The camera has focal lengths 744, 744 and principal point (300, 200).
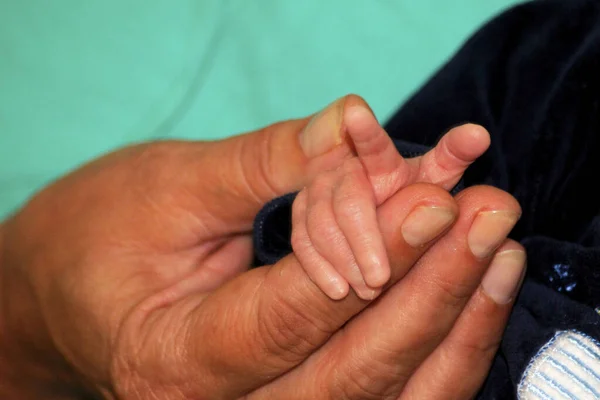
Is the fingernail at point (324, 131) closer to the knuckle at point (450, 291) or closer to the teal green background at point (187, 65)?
the knuckle at point (450, 291)

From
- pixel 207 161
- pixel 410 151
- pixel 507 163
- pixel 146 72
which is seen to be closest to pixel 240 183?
pixel 207 161

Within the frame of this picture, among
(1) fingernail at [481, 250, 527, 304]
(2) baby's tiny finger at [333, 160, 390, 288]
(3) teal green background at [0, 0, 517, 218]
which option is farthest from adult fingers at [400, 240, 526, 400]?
(3) teal green background at [0, 0, 517, 218]

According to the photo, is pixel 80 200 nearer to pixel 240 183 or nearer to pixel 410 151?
pixel 240 183

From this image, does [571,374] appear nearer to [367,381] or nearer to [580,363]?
[580,363]

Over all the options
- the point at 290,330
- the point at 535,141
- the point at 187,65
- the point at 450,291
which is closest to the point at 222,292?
the point at 290,330

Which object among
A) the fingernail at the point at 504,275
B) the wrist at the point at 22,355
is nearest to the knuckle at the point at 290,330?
the fingernail at the point at 504,275

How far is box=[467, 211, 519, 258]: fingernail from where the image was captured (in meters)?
0.48

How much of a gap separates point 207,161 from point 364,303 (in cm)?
21

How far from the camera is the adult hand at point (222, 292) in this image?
52 centimetres

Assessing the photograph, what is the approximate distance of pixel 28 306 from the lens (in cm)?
75

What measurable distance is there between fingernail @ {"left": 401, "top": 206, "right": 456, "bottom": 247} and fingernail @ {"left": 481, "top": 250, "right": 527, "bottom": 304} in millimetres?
75

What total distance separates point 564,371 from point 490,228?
5.7 inches

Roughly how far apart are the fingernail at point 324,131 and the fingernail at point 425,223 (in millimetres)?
123

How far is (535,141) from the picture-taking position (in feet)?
2.22
